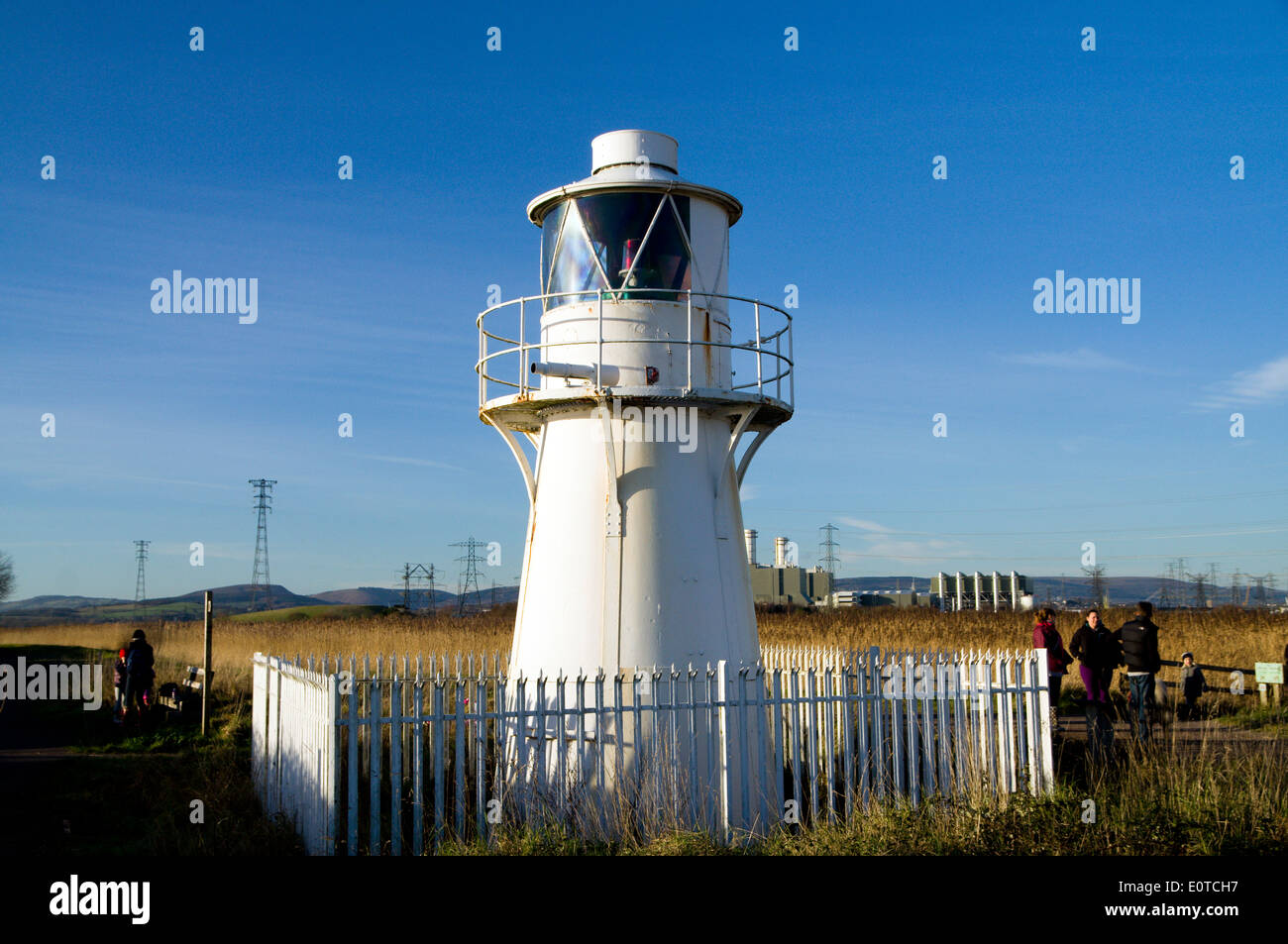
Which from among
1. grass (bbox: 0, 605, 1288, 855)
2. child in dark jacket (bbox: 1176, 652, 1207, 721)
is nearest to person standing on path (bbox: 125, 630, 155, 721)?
grass (bbox: 0, 605, 1288, 855)

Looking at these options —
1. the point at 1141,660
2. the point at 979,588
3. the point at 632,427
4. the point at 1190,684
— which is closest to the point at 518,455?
the point at 632,427

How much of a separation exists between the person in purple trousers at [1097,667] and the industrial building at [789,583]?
4971cm

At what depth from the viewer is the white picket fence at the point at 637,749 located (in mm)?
8102

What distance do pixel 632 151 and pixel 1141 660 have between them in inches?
357

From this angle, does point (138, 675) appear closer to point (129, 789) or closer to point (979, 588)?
point (129, 789)

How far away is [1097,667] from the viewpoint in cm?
1269

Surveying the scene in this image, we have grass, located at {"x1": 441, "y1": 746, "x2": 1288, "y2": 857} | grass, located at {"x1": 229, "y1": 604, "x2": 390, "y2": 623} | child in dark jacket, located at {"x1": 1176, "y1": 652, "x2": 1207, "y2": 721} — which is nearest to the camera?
grass, located at {"x1": 441, "y1": 746, "x2": 1288, "y2": 857}

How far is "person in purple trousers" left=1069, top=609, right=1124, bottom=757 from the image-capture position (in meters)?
12.3

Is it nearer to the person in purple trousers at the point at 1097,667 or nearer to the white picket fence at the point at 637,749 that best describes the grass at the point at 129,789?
the white picket fence at the point at 637,749

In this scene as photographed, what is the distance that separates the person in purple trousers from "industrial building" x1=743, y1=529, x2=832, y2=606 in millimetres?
49707

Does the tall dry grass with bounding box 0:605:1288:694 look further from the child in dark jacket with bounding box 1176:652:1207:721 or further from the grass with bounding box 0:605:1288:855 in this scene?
the child in dark jacket with bounding box 1176:652:1207:721
